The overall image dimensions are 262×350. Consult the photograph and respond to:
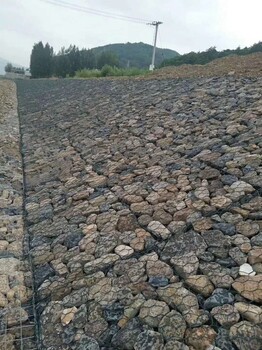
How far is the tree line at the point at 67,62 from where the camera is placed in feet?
103

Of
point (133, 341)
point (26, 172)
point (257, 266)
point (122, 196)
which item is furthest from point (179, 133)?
point (133, 341)

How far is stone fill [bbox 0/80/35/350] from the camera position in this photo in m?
1.95

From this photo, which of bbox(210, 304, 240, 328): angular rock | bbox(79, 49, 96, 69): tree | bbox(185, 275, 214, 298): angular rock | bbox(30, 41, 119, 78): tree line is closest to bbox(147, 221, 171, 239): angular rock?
bbox(185, 275, 214, 298): angular rock

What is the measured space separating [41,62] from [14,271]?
34.5 m

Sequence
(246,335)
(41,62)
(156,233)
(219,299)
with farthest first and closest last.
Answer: (41,62) → (156,233) → (219,299) → (246,335)

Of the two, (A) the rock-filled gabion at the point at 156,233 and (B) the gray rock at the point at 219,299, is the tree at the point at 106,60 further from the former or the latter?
(B) the gray rock at the point at 219,299

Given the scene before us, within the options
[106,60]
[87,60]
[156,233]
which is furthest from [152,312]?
[87,60]

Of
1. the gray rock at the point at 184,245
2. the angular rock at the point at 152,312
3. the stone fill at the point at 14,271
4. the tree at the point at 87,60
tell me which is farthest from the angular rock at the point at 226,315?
the tree at the point at 87,60

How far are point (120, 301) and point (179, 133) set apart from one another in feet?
9.18

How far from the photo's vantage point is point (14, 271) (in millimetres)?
2484

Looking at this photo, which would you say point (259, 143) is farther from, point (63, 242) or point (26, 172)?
point (26, 172)

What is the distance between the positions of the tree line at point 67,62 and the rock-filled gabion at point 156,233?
2779 cm

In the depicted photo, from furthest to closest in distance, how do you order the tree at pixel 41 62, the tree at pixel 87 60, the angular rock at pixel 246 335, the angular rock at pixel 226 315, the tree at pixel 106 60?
the tree at pixel 41 62 → the tree at pixel 87 60 → the tree at pixel 106 60 → the angular rock at pixel 226 315 → the angular rock at pixel 246 335

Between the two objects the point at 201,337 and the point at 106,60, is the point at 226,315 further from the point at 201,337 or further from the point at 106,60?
the point at 106,60
